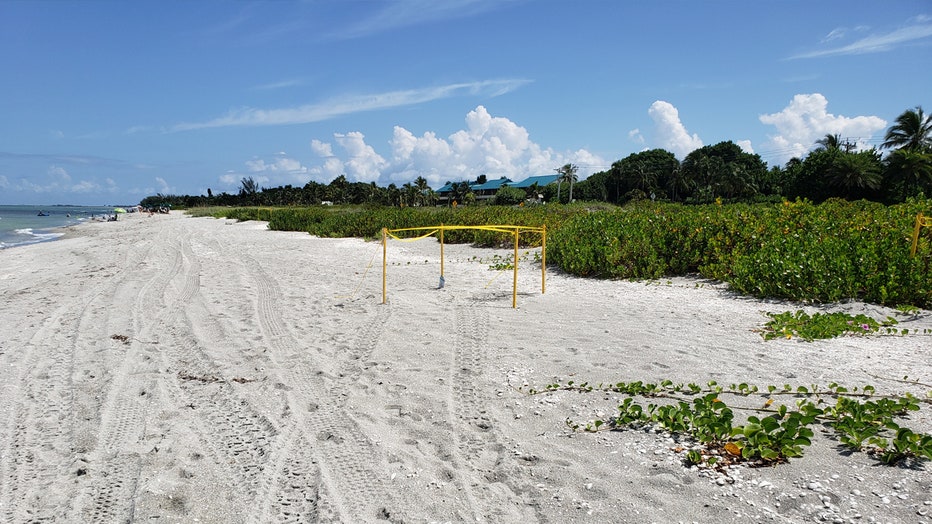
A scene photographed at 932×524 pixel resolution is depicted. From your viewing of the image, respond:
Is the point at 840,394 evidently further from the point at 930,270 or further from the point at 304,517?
the point at 930,270

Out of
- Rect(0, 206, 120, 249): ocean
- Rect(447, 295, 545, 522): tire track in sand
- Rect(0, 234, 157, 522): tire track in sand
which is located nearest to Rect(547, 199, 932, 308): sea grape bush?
Rect(447, 295, 545, 522): tire track in sand

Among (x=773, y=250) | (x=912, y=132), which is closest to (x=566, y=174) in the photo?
(x=912, y=132)

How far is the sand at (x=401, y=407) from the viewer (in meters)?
3.01

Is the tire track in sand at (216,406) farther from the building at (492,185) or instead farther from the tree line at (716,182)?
the building at (492,185)

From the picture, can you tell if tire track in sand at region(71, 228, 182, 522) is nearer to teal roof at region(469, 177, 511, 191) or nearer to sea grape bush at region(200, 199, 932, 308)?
sea grape bush at region(200, 199, 932, 308)

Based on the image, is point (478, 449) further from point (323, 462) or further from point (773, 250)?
point (773, 250)

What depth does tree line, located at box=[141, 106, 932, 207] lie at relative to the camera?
139 ft

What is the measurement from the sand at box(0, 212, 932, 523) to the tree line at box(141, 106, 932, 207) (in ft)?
77.5

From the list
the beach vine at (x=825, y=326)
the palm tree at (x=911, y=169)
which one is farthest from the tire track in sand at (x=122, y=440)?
the palm tree at (x=911, y=169)

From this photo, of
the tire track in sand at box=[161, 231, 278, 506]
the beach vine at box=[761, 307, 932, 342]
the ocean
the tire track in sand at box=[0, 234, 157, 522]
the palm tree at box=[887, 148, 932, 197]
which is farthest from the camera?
the palm tree at box=[887, 148, 932, 197]

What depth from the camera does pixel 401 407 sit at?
4434 mm

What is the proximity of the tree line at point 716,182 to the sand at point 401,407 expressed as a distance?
2362 cm

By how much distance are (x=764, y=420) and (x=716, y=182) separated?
7195 cm

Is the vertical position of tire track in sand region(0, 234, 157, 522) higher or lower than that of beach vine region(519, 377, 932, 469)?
lower
